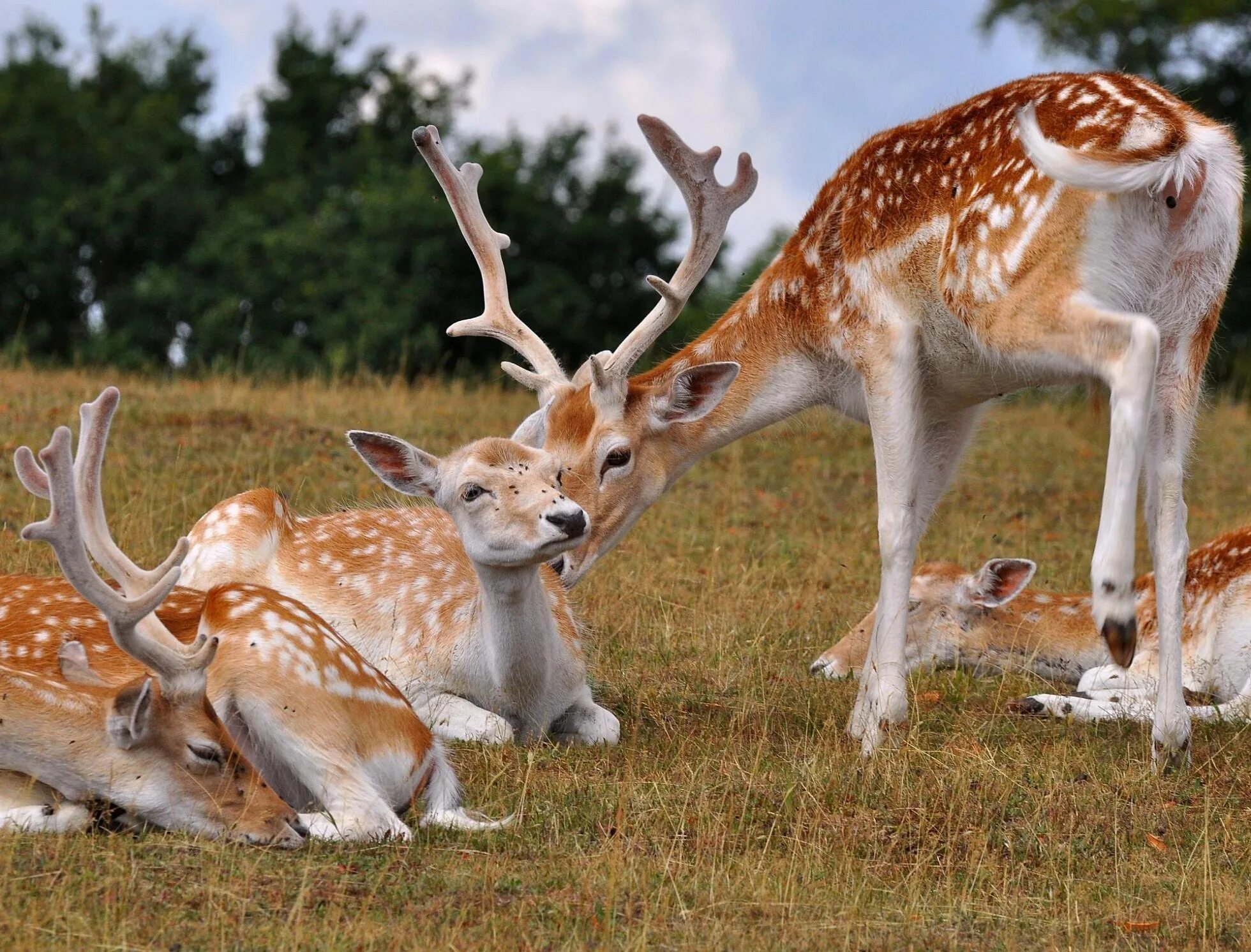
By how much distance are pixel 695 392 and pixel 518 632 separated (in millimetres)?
1389

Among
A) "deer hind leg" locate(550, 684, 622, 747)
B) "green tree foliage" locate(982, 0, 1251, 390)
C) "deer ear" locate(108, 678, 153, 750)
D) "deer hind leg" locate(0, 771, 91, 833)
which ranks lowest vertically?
"green tree foliage" locate(982, 0, 1251, 390)

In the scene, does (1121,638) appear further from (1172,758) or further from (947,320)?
(947,320)

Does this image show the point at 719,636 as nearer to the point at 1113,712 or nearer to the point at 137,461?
the point at 1113,712

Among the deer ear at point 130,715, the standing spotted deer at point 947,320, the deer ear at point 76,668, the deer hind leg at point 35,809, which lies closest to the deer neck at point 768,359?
the standing spotted deer at point 947,320

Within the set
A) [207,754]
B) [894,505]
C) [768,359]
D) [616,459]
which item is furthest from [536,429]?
[207,754]

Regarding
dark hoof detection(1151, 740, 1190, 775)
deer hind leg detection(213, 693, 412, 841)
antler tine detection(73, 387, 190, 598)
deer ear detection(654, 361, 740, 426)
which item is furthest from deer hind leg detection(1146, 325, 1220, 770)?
antler tine detection(73, 387, 190, 598)

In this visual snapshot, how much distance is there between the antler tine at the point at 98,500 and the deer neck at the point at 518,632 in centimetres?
115

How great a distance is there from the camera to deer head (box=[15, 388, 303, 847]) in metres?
3.91

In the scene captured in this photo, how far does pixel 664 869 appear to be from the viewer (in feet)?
13.0

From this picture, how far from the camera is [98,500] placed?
436 cm

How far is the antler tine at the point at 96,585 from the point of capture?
12.8 ft

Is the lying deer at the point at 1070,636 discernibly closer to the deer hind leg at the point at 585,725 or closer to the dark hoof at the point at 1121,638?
the deer hind leg at the point at 585,725

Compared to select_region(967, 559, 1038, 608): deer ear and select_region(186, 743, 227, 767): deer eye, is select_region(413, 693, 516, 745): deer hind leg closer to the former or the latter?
select_region(186, 743, 227, 767): deer eye

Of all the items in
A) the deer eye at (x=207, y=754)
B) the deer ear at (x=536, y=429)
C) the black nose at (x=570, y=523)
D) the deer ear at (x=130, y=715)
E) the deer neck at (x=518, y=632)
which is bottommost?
the deer neck at (x=518, y=632)
